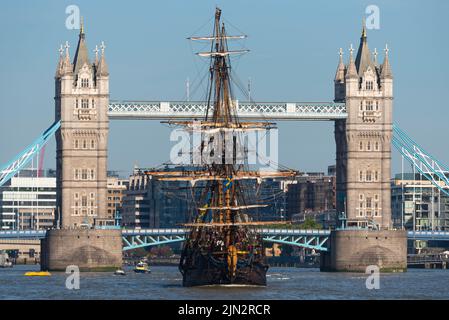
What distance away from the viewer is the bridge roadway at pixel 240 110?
538 feet

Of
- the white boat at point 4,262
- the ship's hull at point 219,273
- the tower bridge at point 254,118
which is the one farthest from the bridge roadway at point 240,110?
the ship's hull at point 219,273

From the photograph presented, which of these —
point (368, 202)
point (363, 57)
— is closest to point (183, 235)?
point (368, 202)

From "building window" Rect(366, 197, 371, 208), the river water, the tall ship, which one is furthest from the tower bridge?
the tall ship

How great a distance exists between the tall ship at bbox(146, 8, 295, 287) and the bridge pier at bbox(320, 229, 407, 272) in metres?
Answer: 36.7

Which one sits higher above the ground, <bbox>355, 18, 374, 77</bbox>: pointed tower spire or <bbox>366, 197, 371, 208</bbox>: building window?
<bbox>355, 18, 374, 77</bbox>: pointed tower spire

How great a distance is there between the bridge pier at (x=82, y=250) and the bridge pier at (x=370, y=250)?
2159cm

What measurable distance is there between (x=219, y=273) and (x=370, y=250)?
53432mm

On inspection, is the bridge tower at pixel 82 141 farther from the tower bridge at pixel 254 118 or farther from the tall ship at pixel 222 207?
the tall ship at pixel 222 207

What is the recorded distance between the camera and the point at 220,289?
108 meters

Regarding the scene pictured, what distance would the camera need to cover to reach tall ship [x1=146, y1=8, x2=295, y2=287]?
112 m

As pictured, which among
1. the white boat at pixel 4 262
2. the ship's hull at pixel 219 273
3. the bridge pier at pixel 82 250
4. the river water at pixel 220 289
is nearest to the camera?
the river water at pixel 220 289

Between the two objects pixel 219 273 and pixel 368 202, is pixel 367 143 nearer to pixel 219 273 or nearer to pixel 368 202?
pixel 368 202

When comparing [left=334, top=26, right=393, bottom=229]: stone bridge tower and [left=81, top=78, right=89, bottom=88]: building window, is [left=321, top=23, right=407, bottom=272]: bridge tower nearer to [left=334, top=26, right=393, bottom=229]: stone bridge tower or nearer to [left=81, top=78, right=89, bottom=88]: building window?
[left=334, top=26, right=393, bottom=229]: stone bridge tower
